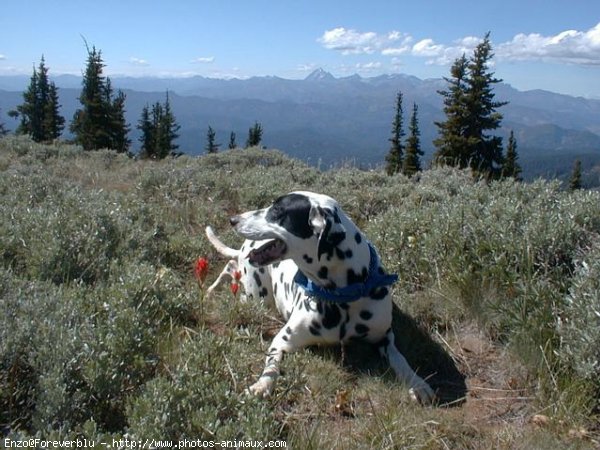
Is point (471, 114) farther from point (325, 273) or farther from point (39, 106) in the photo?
point (39, 106)

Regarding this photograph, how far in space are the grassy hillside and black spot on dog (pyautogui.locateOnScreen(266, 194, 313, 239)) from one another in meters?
0.83

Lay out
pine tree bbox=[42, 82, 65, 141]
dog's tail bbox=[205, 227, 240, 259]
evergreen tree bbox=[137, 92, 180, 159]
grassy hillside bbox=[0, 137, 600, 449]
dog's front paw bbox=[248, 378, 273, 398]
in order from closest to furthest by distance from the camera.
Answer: grassy hillside bbox=[0, 137, 600, 449] < dog's front paw bbox=[248, 378, 273, 398] < dog's tail bbox=[205, 227, 240, 259] < pine tree bbox=[42, 82, 65, 141] < evergreen tree bbox=[137, 92, 180, 159]

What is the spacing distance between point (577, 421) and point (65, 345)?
2784 mm

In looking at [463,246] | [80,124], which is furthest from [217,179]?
[80,124]

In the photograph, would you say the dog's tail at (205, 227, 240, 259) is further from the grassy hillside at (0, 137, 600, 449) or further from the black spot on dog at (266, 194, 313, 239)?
the black spot on dog at (266, 194, 313, 239)

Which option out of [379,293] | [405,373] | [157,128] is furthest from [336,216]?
[157,128]

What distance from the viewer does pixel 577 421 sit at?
284 cm

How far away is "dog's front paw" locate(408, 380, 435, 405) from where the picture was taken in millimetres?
3203

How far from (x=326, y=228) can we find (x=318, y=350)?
94cm

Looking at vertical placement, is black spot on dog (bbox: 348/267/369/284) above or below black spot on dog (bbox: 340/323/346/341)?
above

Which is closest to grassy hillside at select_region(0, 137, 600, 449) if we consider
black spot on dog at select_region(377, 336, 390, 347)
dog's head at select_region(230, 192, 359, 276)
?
black spot on dog at select_region(377, 336, 390, 347)

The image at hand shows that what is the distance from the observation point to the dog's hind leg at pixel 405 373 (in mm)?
3223

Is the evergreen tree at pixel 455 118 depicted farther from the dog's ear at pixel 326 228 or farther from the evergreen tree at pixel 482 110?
the dog's ear at pixel 326 228

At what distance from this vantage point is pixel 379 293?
374 cm
